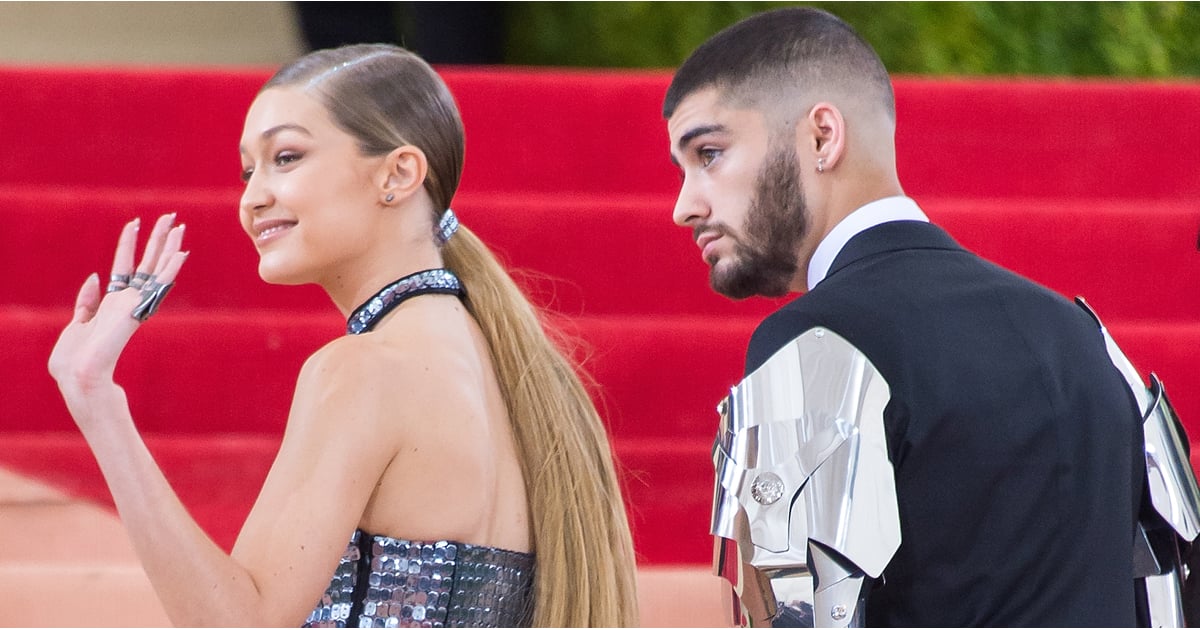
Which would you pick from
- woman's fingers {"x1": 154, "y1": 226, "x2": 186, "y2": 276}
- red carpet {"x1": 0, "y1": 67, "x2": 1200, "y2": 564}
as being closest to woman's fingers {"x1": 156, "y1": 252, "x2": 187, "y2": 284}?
woman's fingers {"x1": 154, "y1": 226, "x2": 186, "y2": 276}

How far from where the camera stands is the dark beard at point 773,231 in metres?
1.32

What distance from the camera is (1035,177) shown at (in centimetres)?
338

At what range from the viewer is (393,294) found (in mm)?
1401

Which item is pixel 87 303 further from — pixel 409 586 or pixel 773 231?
pixel 773 231

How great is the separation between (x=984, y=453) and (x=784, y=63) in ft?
1.45

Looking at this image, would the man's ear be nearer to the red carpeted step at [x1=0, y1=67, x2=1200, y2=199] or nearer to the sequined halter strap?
the sequined halter strap

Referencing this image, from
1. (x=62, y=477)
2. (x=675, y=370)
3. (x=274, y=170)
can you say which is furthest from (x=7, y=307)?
(x=274, y=170)

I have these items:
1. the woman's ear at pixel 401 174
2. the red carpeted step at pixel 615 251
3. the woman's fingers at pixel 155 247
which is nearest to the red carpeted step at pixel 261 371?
the red carpeted step at pixel 615 251

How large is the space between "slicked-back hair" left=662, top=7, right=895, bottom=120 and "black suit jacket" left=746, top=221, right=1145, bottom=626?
247 mm

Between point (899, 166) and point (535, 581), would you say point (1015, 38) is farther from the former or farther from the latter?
point (535, 581)

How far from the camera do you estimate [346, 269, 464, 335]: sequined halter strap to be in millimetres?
1396

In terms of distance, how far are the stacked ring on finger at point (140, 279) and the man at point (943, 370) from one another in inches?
20.0

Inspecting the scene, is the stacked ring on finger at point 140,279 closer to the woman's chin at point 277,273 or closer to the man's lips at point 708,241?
the woman's chin at point 277,273

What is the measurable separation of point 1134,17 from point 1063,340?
3313mm
